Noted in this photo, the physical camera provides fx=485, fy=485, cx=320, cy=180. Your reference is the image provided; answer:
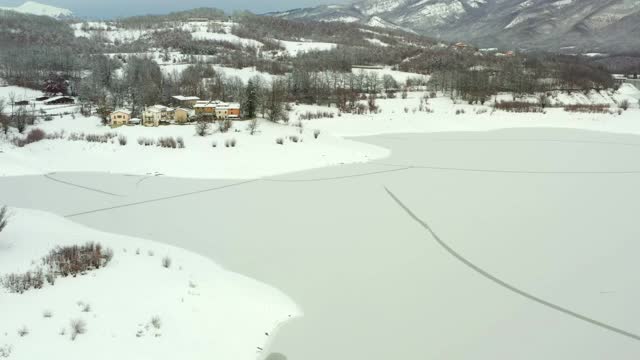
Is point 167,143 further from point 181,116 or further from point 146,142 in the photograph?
point 181,116

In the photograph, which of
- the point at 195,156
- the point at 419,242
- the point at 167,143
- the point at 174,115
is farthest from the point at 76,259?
the point at 174,115

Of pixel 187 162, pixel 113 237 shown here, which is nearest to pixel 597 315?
Result: pixel 113 237

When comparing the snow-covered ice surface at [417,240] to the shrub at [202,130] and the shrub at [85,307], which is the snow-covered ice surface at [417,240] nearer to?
the shrub at [85,307]

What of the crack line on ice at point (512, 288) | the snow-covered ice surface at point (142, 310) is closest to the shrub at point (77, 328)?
the snow-covered ice surface at point (142, 310)

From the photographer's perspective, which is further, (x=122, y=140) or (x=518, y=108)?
(x=518, y=108)

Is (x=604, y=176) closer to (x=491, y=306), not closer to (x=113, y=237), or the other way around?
(x=491, y=306)
